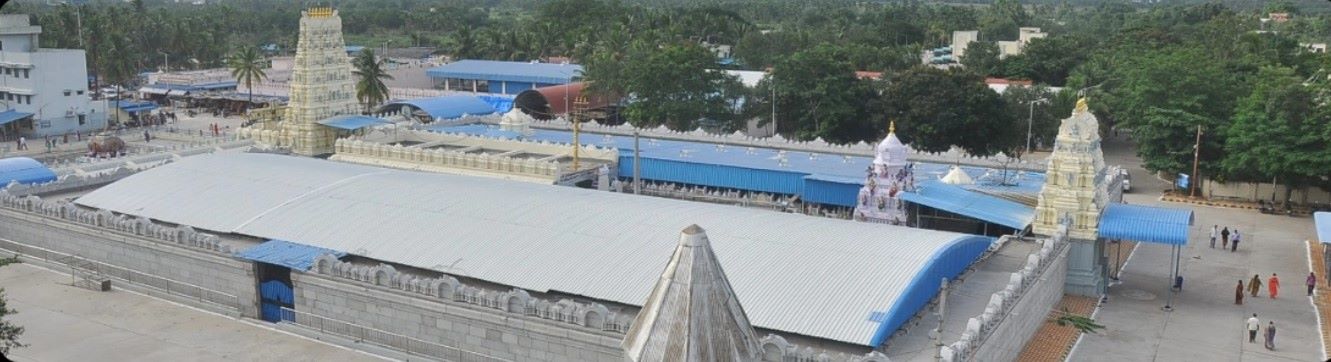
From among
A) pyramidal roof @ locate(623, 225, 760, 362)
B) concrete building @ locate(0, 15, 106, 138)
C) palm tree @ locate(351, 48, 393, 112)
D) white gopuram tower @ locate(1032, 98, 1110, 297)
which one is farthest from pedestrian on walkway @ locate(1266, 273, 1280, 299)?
concrete building @ locate(0, 15, 106, 138)

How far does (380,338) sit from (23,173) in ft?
78.1

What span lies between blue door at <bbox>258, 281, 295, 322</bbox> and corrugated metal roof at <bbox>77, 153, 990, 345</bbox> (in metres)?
1.46

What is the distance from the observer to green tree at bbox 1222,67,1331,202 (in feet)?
155

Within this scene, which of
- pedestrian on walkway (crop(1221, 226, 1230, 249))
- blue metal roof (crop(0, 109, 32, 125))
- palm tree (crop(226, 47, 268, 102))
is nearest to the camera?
pedestrian on walkway (crop(1221, 226, 1230, 249))

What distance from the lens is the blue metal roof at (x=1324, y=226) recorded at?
33938mm

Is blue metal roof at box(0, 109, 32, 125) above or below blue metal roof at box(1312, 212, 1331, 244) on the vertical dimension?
above

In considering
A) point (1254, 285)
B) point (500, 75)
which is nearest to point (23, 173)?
point (1254, 285)

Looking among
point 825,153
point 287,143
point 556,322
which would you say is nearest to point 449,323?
point 556,322

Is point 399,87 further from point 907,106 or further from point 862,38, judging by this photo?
point 907,106

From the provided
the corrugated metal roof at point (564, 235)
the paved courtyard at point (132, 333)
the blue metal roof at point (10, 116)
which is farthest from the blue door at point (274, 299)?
the blue metal roof at point (10, 116)

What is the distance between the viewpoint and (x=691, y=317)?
12094 mm

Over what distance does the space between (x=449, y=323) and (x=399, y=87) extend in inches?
2917

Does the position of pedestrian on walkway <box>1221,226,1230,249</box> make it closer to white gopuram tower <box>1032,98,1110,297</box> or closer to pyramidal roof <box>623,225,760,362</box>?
white gopuram tower <box>1032,98,1110,297</box>

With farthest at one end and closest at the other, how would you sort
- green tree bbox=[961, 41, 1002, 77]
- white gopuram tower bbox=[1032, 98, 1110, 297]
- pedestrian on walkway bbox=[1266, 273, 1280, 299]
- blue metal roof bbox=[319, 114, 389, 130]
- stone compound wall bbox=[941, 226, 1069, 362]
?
green tree bbox=[961, 41, 1002, 77], blue metal roof bbox=[319, 114, 389, 130], pedestrian on walkway bbox=[1266, 273, 1280, 299], white gopuram tower bbox=[1032, 98, 1110, 297], stone compound wall bbox=[941, 226, 1069, 362]
